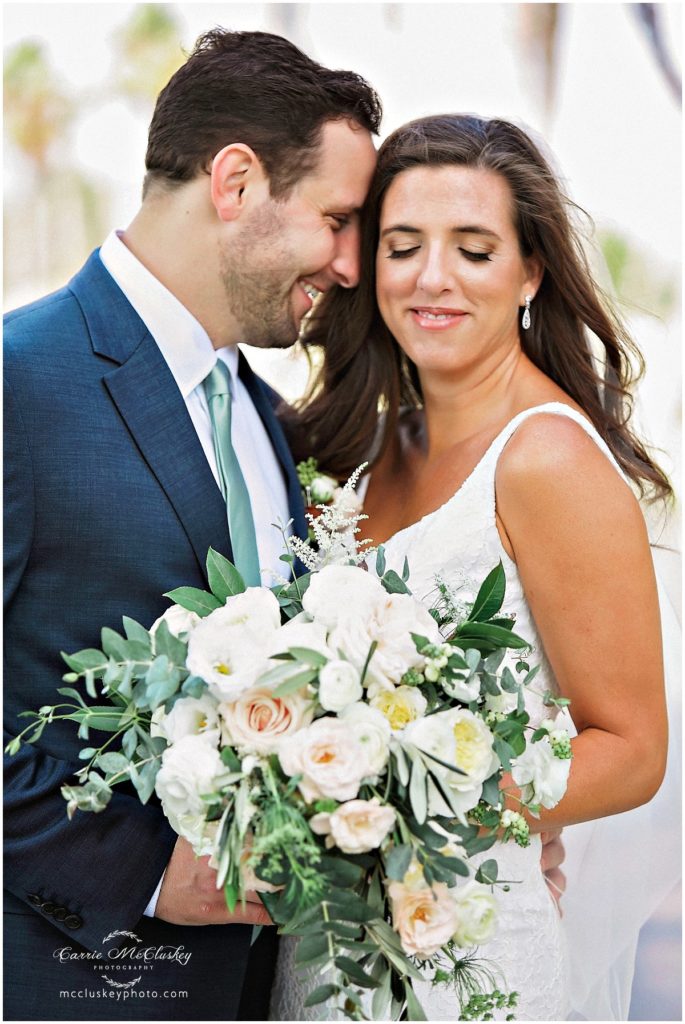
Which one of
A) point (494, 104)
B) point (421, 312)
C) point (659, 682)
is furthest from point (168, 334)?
point (494, 104)

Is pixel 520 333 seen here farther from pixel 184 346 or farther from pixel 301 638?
pixel 301 638

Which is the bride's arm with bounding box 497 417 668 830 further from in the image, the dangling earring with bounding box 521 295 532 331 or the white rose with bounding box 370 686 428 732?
the white rose with bounding box 370 686 428 732

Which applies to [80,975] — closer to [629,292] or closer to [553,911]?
[553,911]

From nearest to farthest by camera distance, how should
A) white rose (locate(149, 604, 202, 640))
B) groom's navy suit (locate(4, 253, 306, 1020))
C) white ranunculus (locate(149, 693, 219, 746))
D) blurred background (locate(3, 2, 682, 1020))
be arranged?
white ranunculus (locate(149, 693, 219, 746)) < white rose (locate(149, 604, 202, 640)) < groom's navy suit (locate(4, 253, 306, 1020)) < blurred background (locate(3, 2, 682, 1020))

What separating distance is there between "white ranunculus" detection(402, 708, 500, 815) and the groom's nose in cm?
149

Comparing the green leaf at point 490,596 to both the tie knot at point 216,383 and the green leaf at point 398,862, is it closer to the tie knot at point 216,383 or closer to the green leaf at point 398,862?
the green leaf at point 398,862

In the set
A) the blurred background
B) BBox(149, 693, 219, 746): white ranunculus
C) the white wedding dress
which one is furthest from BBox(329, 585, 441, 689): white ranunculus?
the blurred background

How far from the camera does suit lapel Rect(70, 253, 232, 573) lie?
2.21 metres

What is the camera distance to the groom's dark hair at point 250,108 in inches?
101

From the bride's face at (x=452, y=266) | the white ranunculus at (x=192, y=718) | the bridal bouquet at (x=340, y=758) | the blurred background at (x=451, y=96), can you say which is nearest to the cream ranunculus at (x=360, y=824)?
the bridal bouquet at (x=340, y=758)

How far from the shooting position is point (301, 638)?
61.4 inches

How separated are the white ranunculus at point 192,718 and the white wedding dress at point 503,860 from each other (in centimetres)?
76

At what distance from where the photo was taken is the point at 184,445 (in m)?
2.25

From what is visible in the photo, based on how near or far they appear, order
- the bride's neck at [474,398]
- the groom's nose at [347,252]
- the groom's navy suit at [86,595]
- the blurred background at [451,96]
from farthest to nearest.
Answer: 1. the blurred background at [451,96]
2. the groom's nose at [347,252]
3. the bride's neck at [474,398]
4. the groom's navy suit at [86,595]
